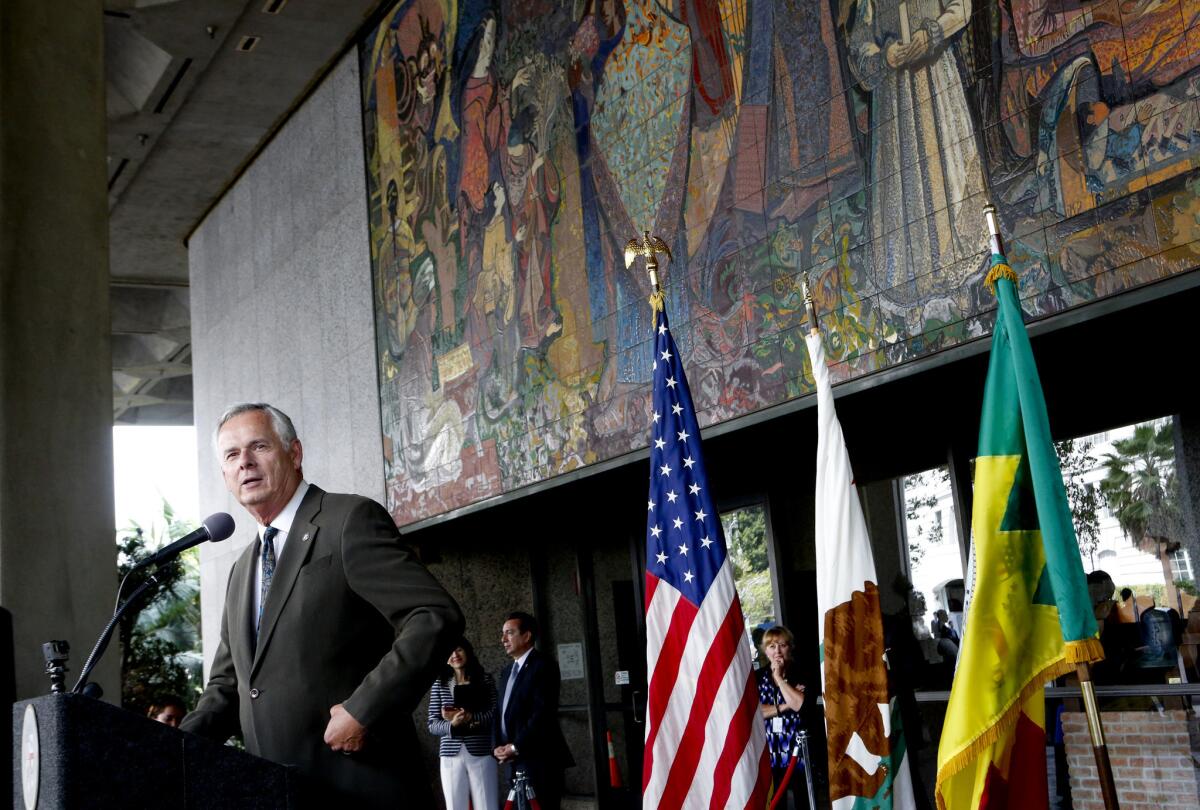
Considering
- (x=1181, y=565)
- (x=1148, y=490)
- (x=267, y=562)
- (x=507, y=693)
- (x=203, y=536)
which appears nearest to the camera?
(x=203, y=536)

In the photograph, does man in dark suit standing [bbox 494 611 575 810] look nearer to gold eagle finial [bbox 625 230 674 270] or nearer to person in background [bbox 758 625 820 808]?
person in background [bbox 758 625 820 808]

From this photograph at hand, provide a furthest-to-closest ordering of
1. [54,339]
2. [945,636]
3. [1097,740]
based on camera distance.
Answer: [945,636] → [54,339] → [1097,740]

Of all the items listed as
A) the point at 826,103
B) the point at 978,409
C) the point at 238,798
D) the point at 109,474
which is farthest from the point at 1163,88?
the point at 109,474

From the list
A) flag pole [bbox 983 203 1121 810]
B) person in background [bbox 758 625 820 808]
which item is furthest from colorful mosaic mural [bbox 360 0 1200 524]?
flag pole [bbox 983 203 1121 810]

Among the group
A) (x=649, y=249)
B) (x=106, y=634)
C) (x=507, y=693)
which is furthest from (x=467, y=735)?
(x=106, y=634)

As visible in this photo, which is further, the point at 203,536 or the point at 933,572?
the point at 933,572

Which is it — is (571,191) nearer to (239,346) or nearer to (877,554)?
(877,554)

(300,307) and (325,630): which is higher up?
(300,307)

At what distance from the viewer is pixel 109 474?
23.0 ft

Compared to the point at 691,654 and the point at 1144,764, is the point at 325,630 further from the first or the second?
the point at 1144,764

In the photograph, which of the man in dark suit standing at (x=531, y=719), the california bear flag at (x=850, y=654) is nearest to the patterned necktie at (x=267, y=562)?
the california bear flag at (x=850, y=654)

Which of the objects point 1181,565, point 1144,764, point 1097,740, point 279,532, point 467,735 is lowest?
point 1144,764

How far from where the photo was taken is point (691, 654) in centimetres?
534

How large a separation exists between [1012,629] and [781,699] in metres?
3.33
